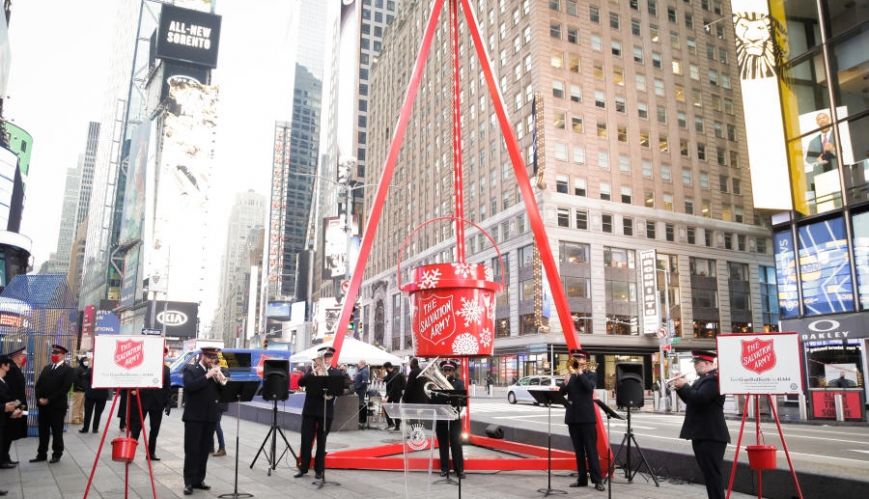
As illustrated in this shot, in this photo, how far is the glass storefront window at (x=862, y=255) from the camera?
81.6 ft

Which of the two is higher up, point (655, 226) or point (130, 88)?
point (130, 88)

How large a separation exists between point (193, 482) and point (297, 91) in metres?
197

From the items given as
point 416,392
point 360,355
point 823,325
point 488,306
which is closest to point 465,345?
point 488,306

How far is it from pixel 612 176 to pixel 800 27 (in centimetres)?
2823

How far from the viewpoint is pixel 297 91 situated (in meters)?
194

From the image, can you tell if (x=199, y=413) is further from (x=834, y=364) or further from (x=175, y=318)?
(x=175, y=318)

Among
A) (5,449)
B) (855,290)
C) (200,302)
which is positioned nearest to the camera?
(5,449)

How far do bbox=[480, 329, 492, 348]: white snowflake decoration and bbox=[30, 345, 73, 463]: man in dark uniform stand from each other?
8.17 m

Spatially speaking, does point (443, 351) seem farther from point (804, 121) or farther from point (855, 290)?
point (804, 121)

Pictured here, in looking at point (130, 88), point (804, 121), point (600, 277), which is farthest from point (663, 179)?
point (130, 88)

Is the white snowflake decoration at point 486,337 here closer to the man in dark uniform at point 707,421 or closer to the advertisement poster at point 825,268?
the man in dark uniform at point 707,421

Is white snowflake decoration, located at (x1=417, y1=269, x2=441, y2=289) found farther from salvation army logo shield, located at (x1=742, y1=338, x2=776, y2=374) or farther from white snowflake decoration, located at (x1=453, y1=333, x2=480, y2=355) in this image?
salvation army logo shield, located at (x1=742, y1=338, x2=776, y2=374)

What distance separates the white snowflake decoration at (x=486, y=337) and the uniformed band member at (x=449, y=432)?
1066mm

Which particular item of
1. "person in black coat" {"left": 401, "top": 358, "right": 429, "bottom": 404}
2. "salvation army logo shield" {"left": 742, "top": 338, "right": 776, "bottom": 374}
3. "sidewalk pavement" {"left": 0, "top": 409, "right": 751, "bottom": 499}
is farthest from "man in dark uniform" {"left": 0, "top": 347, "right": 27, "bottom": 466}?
"salvation army logo shield" {"left": 742, "top": 338, "right": 776, "bottom": 374}
